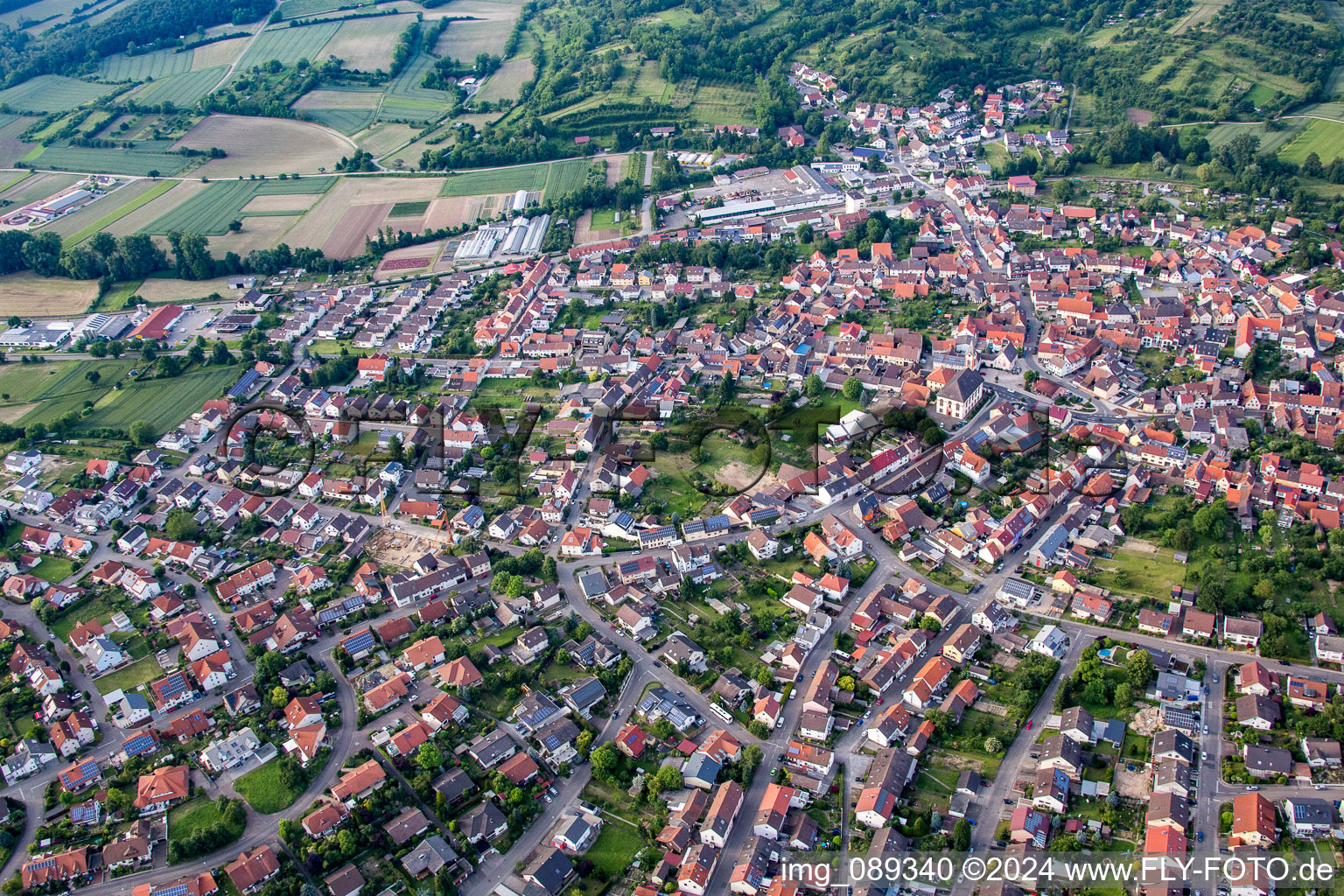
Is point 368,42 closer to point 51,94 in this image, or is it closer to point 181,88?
point 181,88

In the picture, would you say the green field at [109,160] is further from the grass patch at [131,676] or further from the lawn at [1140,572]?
the lawn at [1140,572]

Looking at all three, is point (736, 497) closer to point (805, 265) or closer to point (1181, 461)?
point (1181, 461)

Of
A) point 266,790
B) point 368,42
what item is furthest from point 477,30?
point 266,790

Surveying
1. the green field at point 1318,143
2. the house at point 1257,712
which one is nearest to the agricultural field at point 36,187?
the house at point 1257,712

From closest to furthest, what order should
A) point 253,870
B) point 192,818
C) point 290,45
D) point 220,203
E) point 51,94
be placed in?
point 253,870 → point 192,818 → point 220,203 → point 51,94 → point 290,45

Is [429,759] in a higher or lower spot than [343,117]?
lower

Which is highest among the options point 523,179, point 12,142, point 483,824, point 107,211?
point 12,142
